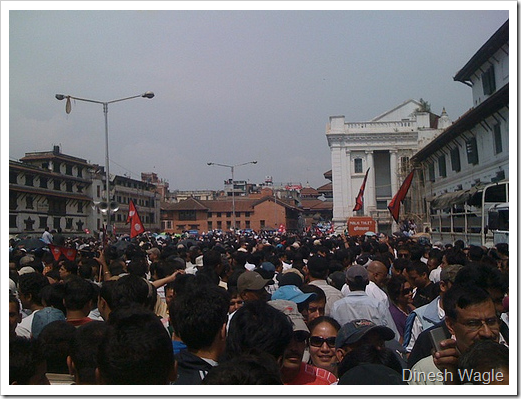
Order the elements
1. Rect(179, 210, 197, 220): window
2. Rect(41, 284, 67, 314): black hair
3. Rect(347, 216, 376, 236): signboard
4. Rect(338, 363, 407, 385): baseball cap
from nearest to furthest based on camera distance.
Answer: Rect(338, 363, 407, 385): baseball cap
Rect(41, 284, 67, 314): black hair
Rect(347, 216, 376, 236): signboard
Rect(179, 210, 197, 220): window

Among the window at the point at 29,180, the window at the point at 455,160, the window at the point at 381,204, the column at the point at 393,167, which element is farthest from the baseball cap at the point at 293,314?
the window at the point at 381,204

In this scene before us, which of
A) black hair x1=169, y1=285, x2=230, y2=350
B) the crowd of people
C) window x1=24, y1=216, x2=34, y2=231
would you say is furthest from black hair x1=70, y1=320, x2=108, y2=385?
window x1=24, y1=216, x2=34, y2=231

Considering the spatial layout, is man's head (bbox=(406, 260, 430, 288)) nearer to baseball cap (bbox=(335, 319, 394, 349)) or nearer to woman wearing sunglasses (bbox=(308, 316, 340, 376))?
woman wearing sunglasses (bbox=(308, 316, 340, 376))

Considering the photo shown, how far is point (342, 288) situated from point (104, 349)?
4.78 meters

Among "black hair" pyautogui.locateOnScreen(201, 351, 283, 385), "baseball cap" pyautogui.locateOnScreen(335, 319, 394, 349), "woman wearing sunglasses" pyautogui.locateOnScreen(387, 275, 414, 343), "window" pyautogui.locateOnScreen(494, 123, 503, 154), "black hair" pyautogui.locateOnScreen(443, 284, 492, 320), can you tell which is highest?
"window" pyautogui.locateOnScreen(494, 123, 503, 154)

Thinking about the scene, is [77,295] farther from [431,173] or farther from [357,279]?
[431,173]

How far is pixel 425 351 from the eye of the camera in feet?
12.6

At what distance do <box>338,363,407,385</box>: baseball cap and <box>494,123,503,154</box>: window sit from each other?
72.4 feet

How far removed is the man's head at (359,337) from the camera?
144 inches

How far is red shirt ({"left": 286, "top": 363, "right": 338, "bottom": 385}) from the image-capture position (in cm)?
338

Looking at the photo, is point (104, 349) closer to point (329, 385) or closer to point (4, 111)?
point (329, 385)

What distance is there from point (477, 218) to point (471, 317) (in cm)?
1538

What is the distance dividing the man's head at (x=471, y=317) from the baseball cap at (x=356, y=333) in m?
0.45

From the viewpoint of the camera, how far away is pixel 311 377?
11.2ft
